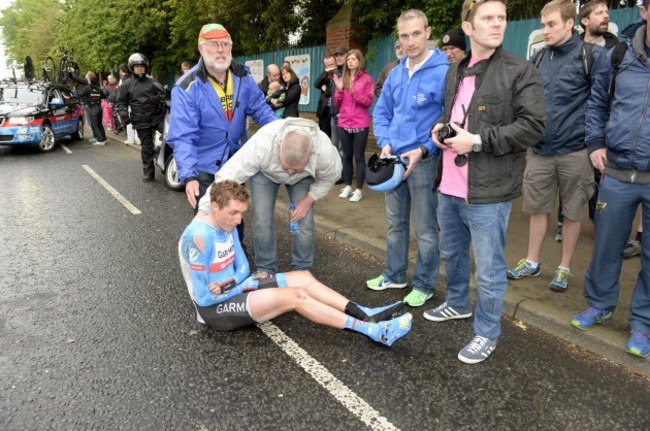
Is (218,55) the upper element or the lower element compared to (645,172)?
upper

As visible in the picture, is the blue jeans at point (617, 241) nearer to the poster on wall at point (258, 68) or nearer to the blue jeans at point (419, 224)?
the blue jeans at point (419, 224)

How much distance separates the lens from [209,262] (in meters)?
3.11

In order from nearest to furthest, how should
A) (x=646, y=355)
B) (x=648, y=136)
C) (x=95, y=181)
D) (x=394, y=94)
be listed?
(x=648, y=136)
(x=646, y=355)
(x=394, y=94)
(x=95, y=181)

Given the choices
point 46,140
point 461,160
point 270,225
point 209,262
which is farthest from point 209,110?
point 46,140

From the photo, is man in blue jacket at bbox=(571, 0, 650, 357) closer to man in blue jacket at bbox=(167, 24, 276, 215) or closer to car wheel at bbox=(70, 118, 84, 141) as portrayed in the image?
man in blue jacket at bbox=(167, 24, 276, 215)

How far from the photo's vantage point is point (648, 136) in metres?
2.80

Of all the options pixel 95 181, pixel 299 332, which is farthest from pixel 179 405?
pixel 95 181

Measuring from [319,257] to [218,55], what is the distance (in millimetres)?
2181

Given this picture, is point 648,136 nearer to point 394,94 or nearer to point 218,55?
point 394,94

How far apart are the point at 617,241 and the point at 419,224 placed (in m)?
1.31

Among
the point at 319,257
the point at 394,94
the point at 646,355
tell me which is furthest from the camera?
the point at 319,257

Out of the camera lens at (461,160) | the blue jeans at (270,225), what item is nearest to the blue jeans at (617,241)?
the camera lens at (461,160)

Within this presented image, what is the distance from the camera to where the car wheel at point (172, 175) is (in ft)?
26.2

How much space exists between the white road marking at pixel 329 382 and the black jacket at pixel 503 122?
1.33 meters
